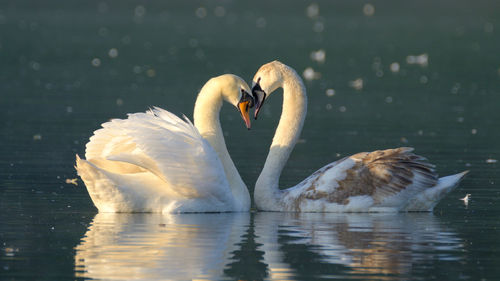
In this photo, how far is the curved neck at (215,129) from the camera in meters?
13.1

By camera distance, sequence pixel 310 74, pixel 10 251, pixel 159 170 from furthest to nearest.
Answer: pixel 310 74, pixel 159 170, pixel 10 251

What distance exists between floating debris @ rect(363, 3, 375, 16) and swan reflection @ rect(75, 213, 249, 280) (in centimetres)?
5472

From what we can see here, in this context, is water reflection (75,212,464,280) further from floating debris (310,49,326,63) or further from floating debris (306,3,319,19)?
floating debris (306,3,319,19)

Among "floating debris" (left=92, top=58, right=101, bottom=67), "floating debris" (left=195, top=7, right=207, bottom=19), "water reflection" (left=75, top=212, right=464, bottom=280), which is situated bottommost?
"water reflection" (left=75, top=212, right=464, bottom=280)

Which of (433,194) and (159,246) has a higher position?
(433,194)

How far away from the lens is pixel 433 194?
1306 cm

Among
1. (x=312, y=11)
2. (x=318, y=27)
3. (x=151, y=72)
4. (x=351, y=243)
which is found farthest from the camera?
(x=312, y=11)

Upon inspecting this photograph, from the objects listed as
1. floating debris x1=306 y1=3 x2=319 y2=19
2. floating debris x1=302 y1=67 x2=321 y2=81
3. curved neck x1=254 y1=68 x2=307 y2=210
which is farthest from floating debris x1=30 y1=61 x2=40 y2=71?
floating debris x1=306 y1=3 x2=319 y2=19

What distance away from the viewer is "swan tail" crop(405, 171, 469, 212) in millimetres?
13016

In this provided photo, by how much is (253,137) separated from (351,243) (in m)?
8.10

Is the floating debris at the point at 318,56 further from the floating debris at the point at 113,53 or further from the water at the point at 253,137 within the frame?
the floating debris at the point at 113,53

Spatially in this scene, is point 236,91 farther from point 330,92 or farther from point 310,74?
point 310,74

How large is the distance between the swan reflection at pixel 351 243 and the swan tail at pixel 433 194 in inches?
8.6

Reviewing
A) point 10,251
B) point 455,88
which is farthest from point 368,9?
point 10,251
